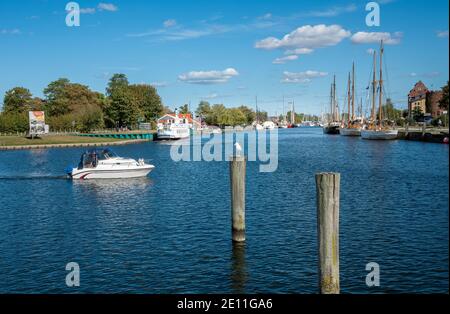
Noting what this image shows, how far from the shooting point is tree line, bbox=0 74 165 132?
16625 centimetres

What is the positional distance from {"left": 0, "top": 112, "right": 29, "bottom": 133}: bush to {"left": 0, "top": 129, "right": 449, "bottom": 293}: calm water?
112 meters

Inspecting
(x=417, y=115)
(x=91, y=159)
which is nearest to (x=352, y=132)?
(x=417, y=115)

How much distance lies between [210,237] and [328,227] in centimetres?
1196

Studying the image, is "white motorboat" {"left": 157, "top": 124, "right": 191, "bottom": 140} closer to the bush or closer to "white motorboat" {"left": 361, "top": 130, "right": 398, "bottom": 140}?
the bush

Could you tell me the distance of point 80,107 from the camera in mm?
175875

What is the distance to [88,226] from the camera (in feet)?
93.8

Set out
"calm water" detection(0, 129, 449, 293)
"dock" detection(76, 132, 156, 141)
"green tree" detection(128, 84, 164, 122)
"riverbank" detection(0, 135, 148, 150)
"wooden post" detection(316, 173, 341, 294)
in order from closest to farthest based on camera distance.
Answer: "wooden post" detection(316, 173, 341, 294) → "calm water" detection(0, 129, 449, 293) → "riverbank" detection(0, 135, 148, 150) → "dock" detection(76, 132, 156, 141) → "green tree" detection(128, 84, 164, 122)

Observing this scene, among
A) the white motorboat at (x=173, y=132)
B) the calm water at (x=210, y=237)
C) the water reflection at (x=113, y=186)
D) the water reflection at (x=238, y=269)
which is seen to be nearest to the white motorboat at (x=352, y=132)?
the white motorboat at (x=173, y=132)

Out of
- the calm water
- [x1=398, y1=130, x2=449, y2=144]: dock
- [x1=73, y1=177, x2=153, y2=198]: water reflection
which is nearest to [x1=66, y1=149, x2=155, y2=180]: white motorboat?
[x1=73, y1=177, x2=153, y2=198]: water reflection

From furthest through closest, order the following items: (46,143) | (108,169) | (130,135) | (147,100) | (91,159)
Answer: (147,100) < (130,135) < (46,143) < (91,159) < (108,169)

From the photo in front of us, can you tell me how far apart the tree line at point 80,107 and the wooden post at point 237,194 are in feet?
463

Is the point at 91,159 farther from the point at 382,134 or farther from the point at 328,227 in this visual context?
the point at 382,134

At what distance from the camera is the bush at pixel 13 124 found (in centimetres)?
14750

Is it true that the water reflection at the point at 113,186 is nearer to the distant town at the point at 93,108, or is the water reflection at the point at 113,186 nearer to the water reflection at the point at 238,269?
the water reflection at the point at 238,269
